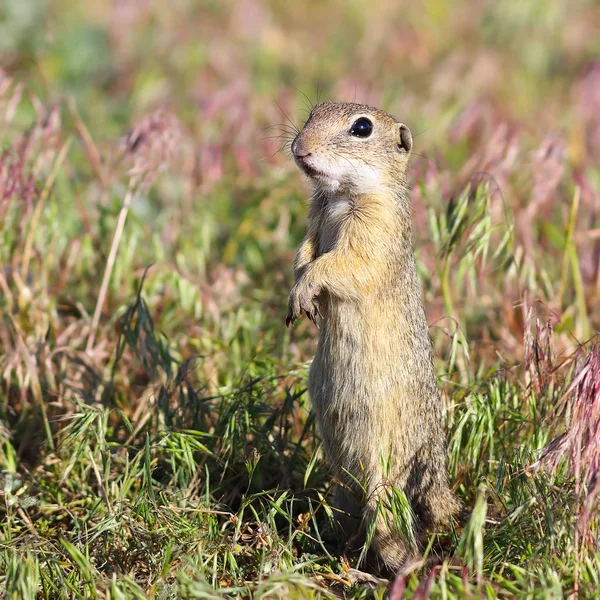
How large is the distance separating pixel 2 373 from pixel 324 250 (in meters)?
1.61

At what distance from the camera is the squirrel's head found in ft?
11.1

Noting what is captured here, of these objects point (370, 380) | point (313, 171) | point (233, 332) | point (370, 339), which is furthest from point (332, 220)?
point (233, 332)

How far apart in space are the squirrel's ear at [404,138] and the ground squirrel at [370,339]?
140 millimetres

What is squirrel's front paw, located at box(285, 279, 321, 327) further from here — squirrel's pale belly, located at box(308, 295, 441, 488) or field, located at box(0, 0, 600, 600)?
field, located at box(0, 0, 600, 600)

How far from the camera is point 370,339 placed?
3.35 meters

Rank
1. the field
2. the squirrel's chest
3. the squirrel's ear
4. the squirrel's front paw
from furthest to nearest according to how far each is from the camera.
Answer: the squirrel's ear
the squirrel's chest
the squirrel's front paw
the field

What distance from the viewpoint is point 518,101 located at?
7.86 meters

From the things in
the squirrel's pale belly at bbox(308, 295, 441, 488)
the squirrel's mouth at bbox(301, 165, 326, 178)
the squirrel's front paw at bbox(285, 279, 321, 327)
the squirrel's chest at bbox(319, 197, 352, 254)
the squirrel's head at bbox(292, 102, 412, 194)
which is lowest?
the squirrel's pale belly at bbox(308, 295, 441, 488)

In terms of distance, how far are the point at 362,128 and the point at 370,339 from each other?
0.81 metres

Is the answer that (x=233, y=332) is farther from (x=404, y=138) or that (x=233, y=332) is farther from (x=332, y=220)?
(x=404, y=138)

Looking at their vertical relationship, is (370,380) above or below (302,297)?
below

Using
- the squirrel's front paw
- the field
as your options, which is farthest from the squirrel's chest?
the field

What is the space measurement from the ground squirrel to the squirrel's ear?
140 mm

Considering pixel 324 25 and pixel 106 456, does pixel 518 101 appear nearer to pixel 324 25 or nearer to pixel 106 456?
pixel 324 25
